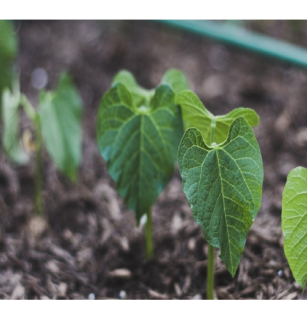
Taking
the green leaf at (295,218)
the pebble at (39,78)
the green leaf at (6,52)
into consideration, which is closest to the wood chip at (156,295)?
the green leaf at (295,218)

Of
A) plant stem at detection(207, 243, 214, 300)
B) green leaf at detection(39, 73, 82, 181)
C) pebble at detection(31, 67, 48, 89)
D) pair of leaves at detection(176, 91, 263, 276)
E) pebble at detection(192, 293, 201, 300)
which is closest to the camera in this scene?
pair of leaves at detection(176, 91, 263, 276)

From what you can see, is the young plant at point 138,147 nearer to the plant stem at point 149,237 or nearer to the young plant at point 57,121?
the plant stem at point 149,237

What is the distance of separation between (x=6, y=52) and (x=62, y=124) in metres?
0.63

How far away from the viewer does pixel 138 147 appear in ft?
3.43

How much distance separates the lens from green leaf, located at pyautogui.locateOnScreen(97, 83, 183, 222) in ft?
3.38

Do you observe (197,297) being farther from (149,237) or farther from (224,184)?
(224,184)

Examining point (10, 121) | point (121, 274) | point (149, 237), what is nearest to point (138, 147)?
point (149, 237)

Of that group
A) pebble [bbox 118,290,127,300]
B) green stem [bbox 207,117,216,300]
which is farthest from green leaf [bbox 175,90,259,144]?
pebble [bbox 118,290,127,300]

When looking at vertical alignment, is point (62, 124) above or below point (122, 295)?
above

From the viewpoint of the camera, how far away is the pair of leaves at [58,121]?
1357 mm

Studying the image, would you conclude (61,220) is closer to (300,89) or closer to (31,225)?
(31,225)

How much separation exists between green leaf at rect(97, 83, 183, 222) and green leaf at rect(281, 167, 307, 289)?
30 cm

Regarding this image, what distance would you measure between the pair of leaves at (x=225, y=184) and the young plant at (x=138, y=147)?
168 mm

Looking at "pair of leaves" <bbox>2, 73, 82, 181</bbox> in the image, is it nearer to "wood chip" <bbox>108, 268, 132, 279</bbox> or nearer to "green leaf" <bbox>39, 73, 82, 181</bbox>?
"green leaf" <bbox>39, 73, 82, 181</bbox>
